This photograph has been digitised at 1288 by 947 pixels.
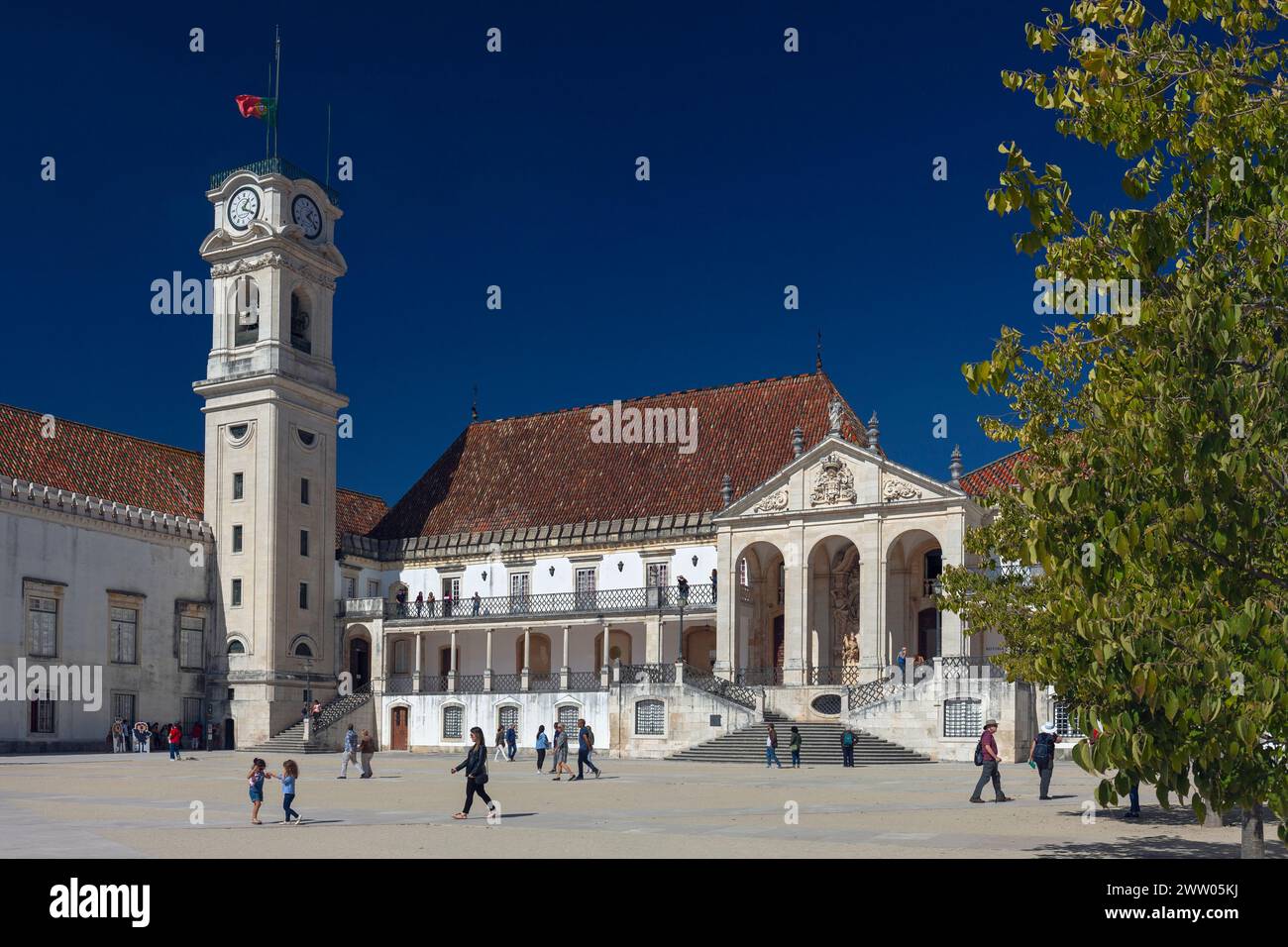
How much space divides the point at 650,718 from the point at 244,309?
2559cm

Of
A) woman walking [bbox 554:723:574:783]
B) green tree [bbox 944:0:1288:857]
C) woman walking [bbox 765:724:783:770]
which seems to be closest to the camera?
green tree [bbox 944:0:1288:857]

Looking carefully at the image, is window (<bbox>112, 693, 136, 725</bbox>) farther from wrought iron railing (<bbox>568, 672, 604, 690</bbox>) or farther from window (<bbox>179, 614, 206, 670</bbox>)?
wrought iron railing (<bbox>568, 672, 604, 690</bbox>)

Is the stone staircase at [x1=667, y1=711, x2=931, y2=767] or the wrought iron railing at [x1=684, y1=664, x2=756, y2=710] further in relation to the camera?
the wrought iron railing at [x1=684, y1=664, x2=756, y2=710]

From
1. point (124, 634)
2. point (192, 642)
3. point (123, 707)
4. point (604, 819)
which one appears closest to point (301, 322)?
point (192, 642)

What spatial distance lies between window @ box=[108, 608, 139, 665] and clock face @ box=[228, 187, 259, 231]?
1666 centimetres

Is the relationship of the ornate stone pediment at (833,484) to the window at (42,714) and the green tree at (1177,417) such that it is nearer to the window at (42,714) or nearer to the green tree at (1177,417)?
the window at (42,714)

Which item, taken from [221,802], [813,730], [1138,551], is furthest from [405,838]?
[813,730]

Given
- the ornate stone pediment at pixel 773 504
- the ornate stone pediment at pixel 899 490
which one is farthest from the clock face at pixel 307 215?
the ornate stone pediment at pixel 899 490

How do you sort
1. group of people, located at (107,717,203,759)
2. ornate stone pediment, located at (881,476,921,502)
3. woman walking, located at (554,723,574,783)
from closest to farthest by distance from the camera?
woman walking, located at (554,723,574,783) → ornate stone pediment, located at (881,476,921,502) → group of people, located at (107,717,203,759)

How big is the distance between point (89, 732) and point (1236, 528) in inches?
1924

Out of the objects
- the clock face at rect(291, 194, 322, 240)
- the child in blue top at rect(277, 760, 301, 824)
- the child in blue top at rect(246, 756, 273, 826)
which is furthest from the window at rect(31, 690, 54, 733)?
the child in blue top at rect(277, 760, 301, 824)

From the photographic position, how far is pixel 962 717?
40.8 metres

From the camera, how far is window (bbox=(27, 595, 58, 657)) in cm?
4862
